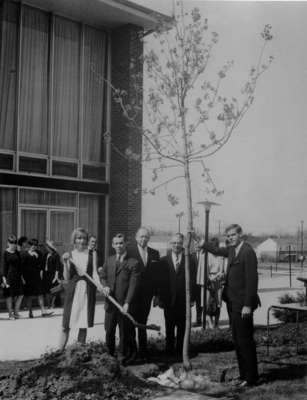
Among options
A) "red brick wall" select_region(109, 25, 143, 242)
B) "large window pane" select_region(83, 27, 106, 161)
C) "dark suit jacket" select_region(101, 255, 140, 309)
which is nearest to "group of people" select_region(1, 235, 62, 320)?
"red brick wall" select_region(109, 25, 143, 242)

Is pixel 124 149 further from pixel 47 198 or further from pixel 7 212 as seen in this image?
pixel 7 212

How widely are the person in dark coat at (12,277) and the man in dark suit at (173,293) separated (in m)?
4.29

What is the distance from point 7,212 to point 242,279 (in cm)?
864

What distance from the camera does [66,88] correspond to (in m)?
15.2

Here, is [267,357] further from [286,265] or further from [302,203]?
[286,265]

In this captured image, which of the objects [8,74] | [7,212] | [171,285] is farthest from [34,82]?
[171,285]

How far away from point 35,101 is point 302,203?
796cm

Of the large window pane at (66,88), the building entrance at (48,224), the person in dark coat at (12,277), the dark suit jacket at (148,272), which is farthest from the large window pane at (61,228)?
the dark suit jacket at (148,272)

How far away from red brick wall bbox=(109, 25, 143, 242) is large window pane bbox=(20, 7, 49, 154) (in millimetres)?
2164

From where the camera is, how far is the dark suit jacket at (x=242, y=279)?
21.2ft

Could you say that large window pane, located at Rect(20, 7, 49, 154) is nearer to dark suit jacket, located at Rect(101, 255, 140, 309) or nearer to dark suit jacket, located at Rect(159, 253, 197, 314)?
dark suit jacket, located at Rect(159, 253, 197, 314)

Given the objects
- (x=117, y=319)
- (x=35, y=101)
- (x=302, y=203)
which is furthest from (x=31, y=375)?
(x=35, y=101)

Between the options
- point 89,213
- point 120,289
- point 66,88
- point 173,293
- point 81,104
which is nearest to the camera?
point 120,289

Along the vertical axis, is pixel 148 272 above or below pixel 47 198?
below
